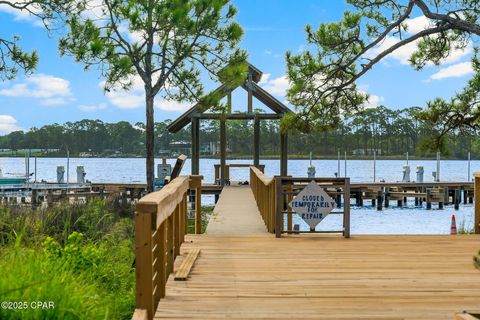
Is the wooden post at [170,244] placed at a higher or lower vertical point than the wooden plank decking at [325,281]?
higher

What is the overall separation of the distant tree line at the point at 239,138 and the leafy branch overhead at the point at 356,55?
146 feet

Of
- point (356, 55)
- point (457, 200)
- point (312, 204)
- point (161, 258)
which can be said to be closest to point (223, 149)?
point (356, 55)

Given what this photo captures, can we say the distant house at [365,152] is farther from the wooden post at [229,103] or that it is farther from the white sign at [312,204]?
the white sign at [312,204]

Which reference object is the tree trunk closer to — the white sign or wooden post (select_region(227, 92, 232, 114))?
wooden post (select_region(227, 92, 232, 114))

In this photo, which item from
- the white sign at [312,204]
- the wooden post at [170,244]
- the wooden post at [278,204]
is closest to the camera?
the wooden post at [170,244]

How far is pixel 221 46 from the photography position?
796 inches

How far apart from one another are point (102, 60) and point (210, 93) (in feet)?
12.0

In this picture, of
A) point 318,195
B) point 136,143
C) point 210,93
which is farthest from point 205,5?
point 136,143

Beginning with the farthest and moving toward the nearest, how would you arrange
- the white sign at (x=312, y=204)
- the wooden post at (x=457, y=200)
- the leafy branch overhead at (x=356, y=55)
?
the wooden post at (x=457, y=200), the leafy branch overhead at (x=356, y=55), the white sign at (x=312, y=204)

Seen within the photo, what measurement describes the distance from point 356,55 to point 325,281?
8.45 m

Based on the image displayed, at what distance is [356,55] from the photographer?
13219 millimetres

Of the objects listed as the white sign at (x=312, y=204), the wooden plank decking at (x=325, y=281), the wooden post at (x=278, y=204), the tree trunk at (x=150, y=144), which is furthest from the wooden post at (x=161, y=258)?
the tree trunk at (x=150, y=144)

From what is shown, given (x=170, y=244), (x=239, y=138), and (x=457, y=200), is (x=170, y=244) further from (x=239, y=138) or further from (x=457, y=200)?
(x=239, y=138)

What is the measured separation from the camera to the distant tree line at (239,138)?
62.2 m
